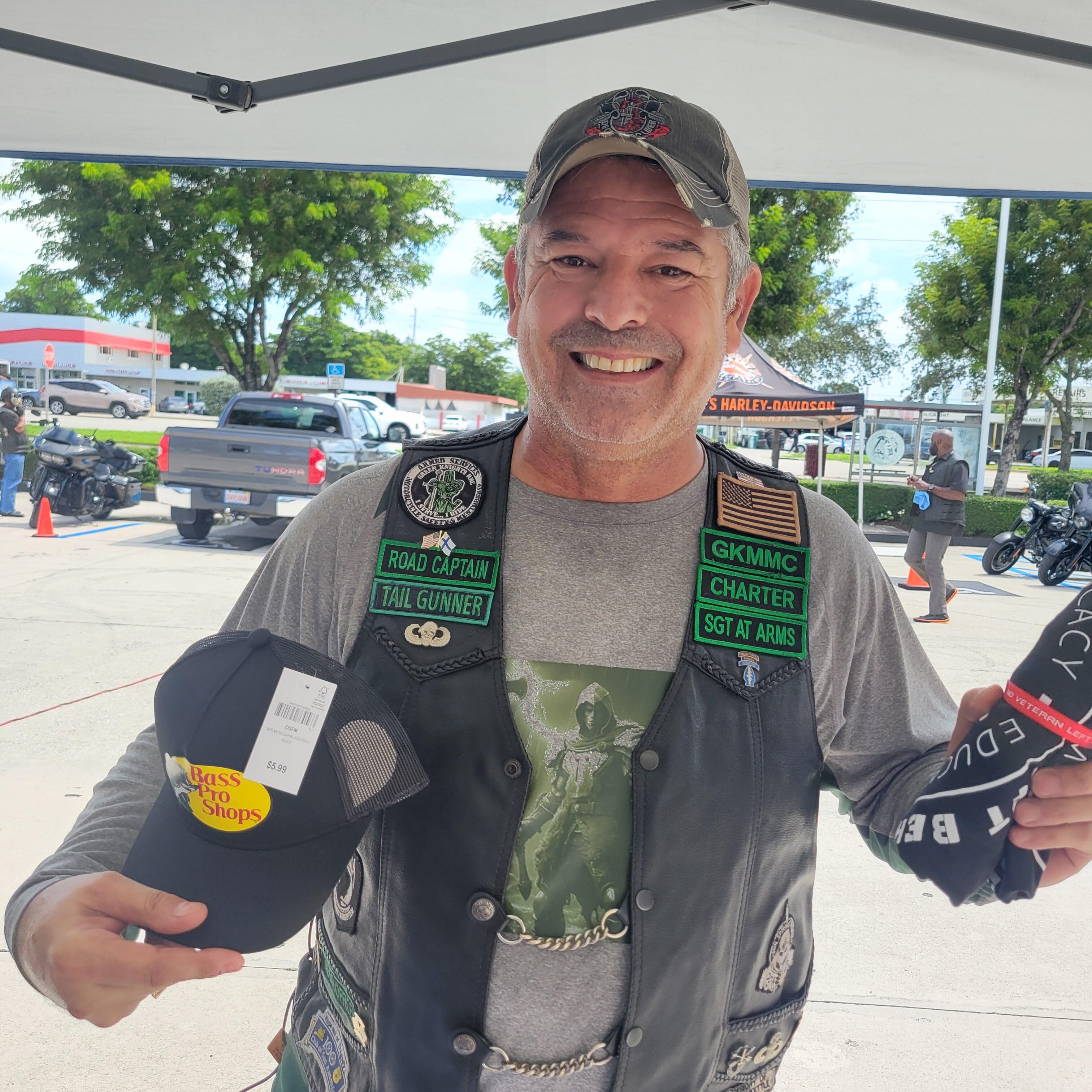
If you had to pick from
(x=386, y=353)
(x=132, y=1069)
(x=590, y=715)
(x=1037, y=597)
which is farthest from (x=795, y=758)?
(x=386, y=353)

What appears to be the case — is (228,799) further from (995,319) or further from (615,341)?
(995,319)

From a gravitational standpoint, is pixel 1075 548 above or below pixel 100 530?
above

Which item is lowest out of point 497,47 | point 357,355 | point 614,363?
point 614,363

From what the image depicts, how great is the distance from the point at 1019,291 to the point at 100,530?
18825 millimetres

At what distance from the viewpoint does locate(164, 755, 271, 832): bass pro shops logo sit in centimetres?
109

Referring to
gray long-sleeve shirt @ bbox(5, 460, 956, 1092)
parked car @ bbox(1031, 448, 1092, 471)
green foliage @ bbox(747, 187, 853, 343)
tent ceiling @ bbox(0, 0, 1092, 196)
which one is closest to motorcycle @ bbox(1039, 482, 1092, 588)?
green foliage @ bbox(747, 187, 853, 343)

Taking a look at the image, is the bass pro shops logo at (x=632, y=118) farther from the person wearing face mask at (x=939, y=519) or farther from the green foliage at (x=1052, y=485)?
the green foliage at (x=1052, y=485)

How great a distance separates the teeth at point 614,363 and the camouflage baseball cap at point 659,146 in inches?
8.8

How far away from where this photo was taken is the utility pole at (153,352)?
1914cm

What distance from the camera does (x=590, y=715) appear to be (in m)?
1.33

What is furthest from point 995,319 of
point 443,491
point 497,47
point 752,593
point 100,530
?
point 443,491

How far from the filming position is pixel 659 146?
4.63ft

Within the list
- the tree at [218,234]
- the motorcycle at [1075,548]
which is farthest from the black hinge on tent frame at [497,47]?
the tree at [218,234]

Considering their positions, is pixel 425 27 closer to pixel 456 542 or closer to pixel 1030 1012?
pixel 456 542
